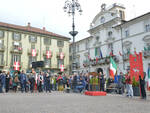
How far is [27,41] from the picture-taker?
135 feet

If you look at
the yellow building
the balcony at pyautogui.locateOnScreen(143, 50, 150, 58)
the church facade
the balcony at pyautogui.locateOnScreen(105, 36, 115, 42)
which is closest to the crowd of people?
the balcony at pyautogui.locateOnScreen(143, 50, 150, 58)

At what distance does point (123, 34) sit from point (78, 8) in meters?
19.0

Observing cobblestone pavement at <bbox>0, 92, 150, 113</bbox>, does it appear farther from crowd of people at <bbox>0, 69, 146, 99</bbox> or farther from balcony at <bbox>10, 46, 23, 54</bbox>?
balcony at <bbox>10, 46, 23, 54</bbox>

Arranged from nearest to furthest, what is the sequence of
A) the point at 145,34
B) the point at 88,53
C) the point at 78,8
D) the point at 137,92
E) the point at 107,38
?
the point at 137,92 → the point at 78,8 → the point at 145,34 → the point at 107,38 → the point at 88,53

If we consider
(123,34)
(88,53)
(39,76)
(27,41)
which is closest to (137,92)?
(39,76)

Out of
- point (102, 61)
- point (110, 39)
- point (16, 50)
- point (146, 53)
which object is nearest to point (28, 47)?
point (16, 50)

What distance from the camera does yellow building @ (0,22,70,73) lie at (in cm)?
3800

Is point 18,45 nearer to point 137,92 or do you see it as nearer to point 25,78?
point 25,78

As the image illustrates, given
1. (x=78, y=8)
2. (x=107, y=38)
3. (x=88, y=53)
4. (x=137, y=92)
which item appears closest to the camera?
(x=137, y=92)

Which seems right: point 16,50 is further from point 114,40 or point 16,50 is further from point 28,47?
point 114,40

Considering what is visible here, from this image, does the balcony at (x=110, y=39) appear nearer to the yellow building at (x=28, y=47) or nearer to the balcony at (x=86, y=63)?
the balcony at (x=86, y=63)

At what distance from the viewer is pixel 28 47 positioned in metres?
41.3

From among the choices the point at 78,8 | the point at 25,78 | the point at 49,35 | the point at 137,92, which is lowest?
the point at 137,92

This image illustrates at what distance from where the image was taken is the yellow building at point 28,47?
38.0 m
